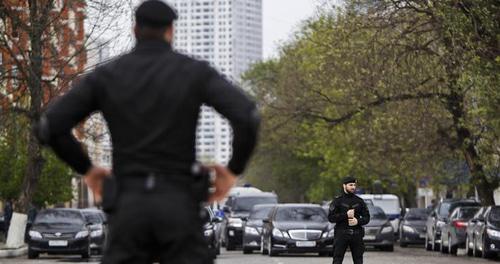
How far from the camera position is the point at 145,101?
6.67 m

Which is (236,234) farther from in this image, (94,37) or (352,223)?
(352,223)

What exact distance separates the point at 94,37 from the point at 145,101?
3736 cm

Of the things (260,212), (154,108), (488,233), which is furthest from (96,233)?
(154,108)

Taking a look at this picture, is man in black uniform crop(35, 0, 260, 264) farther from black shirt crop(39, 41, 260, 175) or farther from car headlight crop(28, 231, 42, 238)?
car headlight crop(28, 231, 42, 238)

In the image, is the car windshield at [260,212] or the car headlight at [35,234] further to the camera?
the car windshield at [260,212]

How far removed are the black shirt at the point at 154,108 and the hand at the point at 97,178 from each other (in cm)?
13

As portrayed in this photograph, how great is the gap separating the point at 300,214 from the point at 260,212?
318cm

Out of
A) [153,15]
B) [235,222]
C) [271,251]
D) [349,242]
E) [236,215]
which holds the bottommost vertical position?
[271,251]

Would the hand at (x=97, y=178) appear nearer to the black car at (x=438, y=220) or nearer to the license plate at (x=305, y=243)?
the license plate at (x=305, y=243)

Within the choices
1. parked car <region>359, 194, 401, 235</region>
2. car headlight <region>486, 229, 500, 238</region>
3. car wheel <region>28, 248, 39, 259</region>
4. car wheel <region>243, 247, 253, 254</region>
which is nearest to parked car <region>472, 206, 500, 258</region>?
car headlight <region>486, 229, 500, 238</region>

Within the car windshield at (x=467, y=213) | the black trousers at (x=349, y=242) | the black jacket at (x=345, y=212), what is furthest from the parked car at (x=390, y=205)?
the black trousers at (x=349, y=242)

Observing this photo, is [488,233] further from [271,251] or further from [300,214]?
[271,251]

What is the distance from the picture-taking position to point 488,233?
36625 mm

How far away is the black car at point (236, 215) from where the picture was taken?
4522cm
